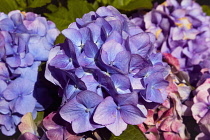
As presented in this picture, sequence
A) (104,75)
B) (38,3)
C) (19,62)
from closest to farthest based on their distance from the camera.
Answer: (104,75)
(19,62)
(38,3)

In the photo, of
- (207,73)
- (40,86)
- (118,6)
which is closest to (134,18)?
(118,6)

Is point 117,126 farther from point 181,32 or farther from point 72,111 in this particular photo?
point 181,32

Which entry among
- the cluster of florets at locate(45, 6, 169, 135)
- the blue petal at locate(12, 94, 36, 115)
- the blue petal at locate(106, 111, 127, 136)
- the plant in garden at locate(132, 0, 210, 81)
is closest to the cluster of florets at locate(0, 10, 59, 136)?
the blue petal at locate(12, 94, 36, 115)

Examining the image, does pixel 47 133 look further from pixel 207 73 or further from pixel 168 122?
pixel 207 73

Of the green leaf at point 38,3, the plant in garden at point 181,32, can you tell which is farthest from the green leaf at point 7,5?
the plant in garden at point 181,32

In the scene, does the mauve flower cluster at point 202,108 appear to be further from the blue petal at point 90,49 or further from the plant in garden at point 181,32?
the blue petal at point 90,49

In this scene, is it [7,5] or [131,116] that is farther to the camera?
[7,5]

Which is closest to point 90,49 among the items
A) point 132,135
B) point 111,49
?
point 111,49
